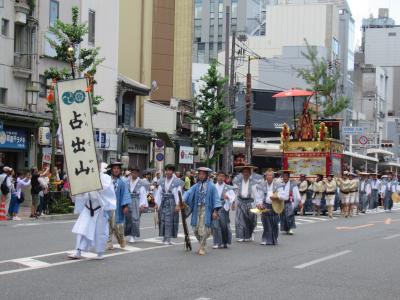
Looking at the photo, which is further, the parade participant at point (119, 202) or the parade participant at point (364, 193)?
the parade participant at point (364, 193)

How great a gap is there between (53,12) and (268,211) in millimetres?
19095

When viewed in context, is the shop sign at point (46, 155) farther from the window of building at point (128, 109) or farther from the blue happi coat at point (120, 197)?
the blue happi coat at point (120, 197)

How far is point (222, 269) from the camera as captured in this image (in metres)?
11.1

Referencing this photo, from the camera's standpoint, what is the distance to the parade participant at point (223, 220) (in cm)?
1442

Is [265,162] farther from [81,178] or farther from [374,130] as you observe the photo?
[81,178]

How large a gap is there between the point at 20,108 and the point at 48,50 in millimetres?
3489

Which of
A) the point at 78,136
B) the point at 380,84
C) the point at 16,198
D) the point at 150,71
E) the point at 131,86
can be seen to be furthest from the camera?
the point at 380,84

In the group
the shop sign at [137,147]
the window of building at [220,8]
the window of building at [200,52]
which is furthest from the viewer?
the window of building at [200,52]

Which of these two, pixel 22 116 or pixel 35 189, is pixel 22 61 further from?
pixel 35 189

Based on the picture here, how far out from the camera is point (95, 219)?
11.9 meters

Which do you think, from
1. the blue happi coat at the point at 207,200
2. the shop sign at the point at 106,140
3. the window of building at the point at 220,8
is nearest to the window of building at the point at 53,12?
the shop sign at the point at 106,140

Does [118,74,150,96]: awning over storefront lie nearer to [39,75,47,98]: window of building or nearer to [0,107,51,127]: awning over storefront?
[39,75,47,98]: window of building

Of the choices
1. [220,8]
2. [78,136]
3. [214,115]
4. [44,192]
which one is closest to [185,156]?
[214,115]

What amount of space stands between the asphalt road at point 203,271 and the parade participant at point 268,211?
12.4 inches
